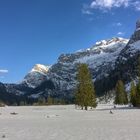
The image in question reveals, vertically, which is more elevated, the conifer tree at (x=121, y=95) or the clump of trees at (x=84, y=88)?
the conifer tree at (x=121, y=95)

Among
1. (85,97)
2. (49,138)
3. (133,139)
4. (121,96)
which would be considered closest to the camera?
(133,139)

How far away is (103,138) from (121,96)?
471ft

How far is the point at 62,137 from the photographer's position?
81.4ft

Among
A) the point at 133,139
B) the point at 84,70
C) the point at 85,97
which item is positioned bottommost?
the point at 133,139

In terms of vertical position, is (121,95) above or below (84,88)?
above

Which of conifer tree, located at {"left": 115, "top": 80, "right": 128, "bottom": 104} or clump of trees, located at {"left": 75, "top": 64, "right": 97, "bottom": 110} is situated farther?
conifer tree, located at {"left": 115, "top": 80, "right": 128, "bottom": 104}

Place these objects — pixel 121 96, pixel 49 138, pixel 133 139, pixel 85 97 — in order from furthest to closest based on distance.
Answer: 1. pixel 121 96
2. pixel 85 97
3. pixel 49 138
4. pixel 133 139

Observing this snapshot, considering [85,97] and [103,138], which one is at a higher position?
[85,97]

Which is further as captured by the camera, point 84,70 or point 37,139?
point 84,70

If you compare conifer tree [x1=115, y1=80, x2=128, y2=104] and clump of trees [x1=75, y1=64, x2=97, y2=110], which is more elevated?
conifer tree [x1=115, y1=80, x2=128, y2=104]

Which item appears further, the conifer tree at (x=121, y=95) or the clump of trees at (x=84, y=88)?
the conifer tree at (x=121, y=95)

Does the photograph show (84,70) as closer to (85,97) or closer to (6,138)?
(85,97)

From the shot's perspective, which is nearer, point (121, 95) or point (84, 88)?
point (84, 88)

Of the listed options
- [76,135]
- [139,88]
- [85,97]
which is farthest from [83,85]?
[76,135]
